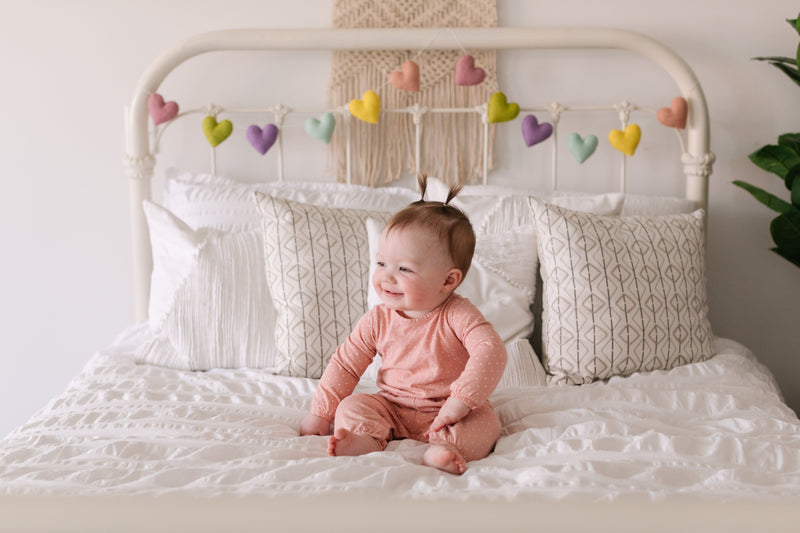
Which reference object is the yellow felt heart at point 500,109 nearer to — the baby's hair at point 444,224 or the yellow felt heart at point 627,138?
the yellow felt heart at point 627,138

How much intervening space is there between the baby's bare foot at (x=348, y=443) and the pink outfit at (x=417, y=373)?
3 cm

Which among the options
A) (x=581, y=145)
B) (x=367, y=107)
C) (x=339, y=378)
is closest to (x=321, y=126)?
(x=367, y=107)

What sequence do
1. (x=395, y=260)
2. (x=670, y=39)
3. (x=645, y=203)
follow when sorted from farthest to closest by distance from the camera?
(x=670, y=39) < (x=645, y=203) < (x=395, y=260)

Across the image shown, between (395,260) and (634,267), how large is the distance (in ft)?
2.08

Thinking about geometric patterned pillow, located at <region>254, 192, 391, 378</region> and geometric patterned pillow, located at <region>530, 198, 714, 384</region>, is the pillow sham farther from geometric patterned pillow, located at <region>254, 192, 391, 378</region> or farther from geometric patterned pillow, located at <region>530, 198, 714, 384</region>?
geometric patterned pillow, located at <region>530, 198, 714, 384</region>

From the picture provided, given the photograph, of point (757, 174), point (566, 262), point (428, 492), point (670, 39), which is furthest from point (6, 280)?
point (757, 174)

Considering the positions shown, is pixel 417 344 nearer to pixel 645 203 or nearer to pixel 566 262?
pixel 566 262

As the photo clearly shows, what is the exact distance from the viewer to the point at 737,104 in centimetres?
235

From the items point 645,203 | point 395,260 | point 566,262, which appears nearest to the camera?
point 395,260

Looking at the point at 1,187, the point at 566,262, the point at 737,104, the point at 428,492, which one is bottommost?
the point at 428,492

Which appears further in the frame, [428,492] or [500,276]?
[500,276]

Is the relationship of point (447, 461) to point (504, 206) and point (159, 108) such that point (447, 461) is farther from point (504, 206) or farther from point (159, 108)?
point (159, 108)

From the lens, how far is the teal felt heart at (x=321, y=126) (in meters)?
2.25

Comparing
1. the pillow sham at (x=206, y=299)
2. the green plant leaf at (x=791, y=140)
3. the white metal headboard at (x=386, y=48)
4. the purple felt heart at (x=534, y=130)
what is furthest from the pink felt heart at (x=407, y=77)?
the green plant leaf at (x=791, y=140)
